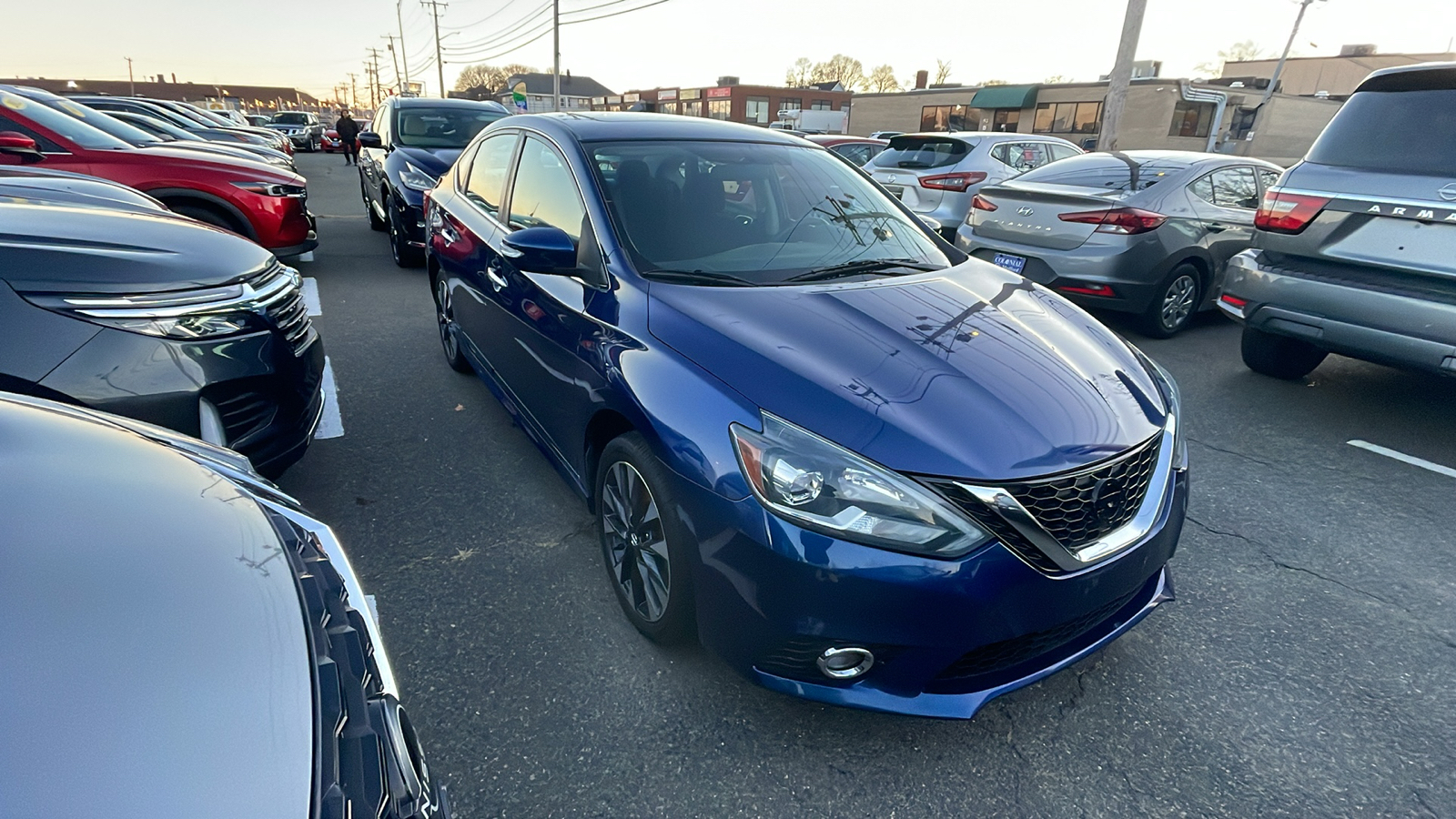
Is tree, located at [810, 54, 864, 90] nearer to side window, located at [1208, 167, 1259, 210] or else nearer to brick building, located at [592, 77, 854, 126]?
brick building, located at [592, 77, 854, 126]

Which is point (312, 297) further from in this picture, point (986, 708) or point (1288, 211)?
point (1288, 211)

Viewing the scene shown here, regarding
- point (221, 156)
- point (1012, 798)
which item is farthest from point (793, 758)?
point (221, 156)

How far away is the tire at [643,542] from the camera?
80.6 inches

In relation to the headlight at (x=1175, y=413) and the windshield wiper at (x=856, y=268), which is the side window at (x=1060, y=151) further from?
the headlight at (x=1175, y=413)

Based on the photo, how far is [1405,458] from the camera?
389cm

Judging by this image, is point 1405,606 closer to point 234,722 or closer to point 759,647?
point 759,647

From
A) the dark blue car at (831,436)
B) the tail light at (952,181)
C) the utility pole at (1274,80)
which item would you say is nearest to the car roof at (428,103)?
the tail light at (952,181)

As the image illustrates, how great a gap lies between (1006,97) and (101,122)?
43.6m

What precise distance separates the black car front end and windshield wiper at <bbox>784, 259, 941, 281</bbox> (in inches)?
75.7

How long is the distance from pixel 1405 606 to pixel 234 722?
11.8ft

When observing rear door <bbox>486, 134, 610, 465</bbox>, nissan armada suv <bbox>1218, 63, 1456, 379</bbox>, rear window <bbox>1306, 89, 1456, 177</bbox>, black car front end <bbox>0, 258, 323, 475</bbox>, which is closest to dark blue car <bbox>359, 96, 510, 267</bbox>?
rear door <bbox>486, 134, 610, 465</bbox>

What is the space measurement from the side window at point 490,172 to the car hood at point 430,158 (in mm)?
3118

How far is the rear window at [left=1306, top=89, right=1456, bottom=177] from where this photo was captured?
3.69 metres

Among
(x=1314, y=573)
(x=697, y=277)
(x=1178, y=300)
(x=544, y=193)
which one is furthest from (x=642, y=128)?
(x=1178, y=300)
